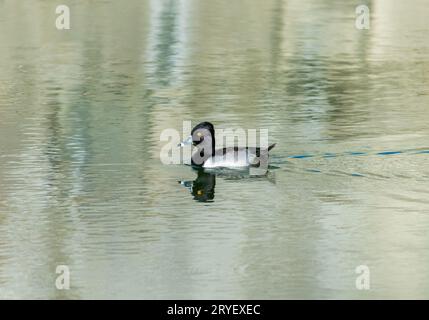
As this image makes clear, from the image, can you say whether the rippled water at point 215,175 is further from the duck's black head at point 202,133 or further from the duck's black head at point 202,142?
the duck's black head at point 202,133

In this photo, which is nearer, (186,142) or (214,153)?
(214,153)

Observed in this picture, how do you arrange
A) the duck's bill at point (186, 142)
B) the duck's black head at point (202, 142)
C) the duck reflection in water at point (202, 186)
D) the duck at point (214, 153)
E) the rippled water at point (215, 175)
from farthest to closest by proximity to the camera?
the duck's bill at point (186, 142)
the duck's black head at point (202, 142)
the duck at point (214, 153)
the duck reflection in water at point (202, 186)
the rippled water at point (215, 175)

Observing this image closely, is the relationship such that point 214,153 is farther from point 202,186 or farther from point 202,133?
point 202,186

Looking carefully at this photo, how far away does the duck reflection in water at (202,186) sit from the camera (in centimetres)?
1760

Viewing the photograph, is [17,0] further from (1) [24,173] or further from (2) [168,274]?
(2) [168,274]

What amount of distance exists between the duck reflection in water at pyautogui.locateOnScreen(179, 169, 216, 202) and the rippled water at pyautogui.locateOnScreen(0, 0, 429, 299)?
0.16 feet

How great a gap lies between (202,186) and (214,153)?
3.86 feet

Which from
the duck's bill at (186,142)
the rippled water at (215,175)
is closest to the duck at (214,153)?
the duck's bill at (186,142)

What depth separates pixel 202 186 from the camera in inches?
720

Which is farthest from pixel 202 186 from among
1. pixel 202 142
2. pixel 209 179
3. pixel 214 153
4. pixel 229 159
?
pixel 202 142

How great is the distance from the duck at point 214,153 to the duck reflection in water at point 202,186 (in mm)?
225

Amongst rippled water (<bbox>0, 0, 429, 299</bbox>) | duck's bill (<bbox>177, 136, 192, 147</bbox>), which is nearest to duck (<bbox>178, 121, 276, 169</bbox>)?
duck's bill (<bbox>177, 136, 192, 147</bbox>)

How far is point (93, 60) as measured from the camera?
28594 millimetres

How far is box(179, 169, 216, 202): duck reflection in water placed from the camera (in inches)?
693
